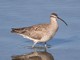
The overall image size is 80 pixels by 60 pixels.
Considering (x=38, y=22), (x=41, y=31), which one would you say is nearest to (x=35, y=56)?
(x=41, y=31)

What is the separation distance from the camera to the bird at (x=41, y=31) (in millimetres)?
13000

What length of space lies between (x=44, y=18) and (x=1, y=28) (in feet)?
5.69

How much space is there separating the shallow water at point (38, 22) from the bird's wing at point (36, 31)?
31 cm

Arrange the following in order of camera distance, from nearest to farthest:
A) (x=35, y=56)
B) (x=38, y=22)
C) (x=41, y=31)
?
(x=35, y=56), (x=41, y=31), (x=38, y=22)

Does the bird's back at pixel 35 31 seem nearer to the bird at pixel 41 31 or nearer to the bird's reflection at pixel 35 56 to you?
the bird at pixel 41 31

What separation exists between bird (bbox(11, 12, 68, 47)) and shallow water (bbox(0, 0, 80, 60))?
0.28 metres

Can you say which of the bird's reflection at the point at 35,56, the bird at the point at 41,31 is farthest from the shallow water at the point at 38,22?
the bird at the point at 41,31

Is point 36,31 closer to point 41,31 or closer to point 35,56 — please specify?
point 41,31

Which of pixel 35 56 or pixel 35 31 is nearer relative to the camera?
pixel 35 56

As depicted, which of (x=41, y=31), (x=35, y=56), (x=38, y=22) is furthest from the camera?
(x=38, y=22)

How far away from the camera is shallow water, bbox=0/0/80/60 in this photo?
489 inches

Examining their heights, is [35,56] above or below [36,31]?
below

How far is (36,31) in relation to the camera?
43.2 feet

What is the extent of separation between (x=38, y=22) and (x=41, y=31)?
1685 mm
